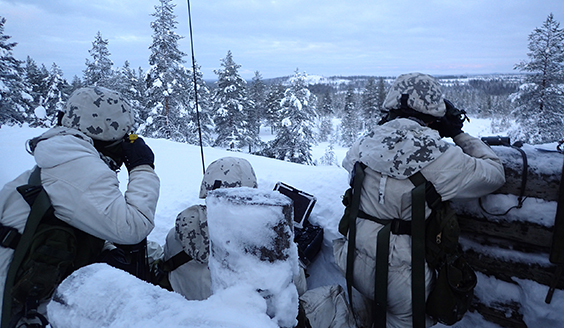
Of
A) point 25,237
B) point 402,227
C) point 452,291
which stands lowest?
point 452,291

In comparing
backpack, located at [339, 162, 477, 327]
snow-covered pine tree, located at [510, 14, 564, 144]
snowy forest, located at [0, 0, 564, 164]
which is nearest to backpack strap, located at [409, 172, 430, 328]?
backpack, located at [339, 162, 477, 327]

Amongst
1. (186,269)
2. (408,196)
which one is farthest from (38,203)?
(408,196)

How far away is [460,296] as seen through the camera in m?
2.27

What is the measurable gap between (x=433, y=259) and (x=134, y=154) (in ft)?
7.78

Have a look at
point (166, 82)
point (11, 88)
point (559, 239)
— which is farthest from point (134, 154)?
point (11, 88)

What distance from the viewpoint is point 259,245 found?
82 cm

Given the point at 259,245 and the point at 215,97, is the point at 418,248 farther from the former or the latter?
the point at 215,97

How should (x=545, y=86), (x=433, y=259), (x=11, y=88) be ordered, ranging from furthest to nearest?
(x=11, y=88) < (x=545, y=86) < (x=433, y=259)

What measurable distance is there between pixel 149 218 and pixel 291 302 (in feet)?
5.09

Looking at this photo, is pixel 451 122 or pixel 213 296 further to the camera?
pixel 451 122

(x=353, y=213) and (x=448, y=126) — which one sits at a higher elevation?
(x=448, y=126)

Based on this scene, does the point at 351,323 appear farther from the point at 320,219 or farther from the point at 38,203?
the point at 38,203

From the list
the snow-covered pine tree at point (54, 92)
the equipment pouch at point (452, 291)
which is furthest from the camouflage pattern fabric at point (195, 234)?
the snow-covered pine tree at point (54, 92)

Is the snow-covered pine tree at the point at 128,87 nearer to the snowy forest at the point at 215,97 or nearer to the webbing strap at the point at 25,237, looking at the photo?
the snowy forest at the point at 215,97
